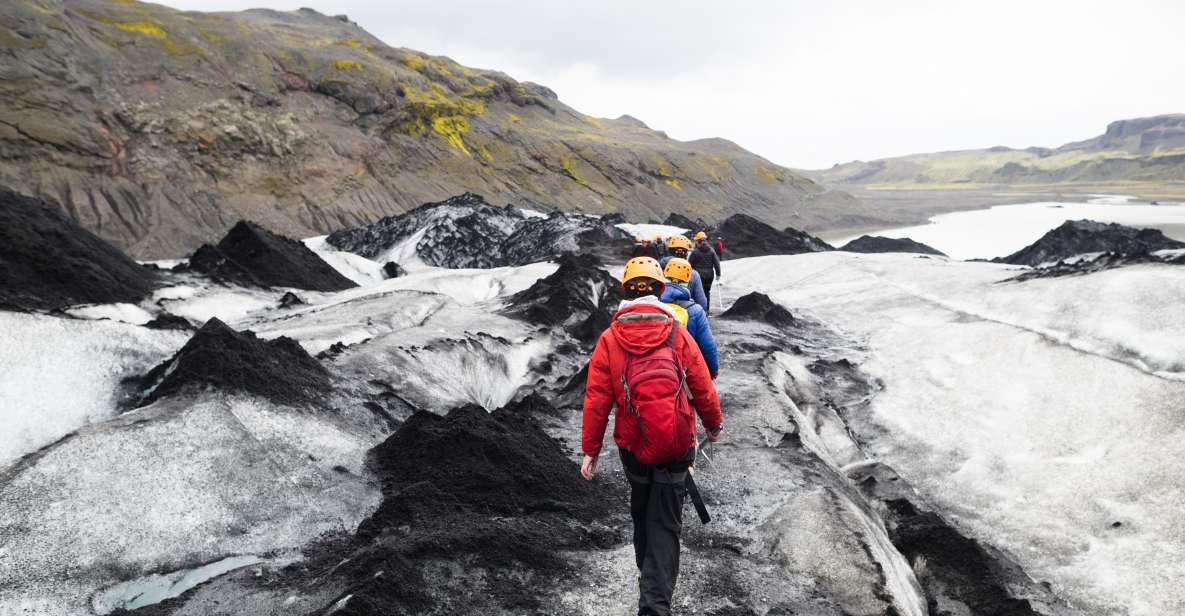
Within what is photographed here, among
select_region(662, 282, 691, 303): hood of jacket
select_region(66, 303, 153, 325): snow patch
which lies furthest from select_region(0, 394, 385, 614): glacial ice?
select_region(66, 303, 153, 325): snow patch

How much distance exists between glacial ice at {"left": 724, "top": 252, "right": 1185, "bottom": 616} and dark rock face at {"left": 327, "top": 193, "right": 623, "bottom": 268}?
48.3 ft

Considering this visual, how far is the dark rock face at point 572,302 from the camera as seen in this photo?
15.1 metres

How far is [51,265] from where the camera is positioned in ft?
37.9

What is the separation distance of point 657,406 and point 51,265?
39.1 feet

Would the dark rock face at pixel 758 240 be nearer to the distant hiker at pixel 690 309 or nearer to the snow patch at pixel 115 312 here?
the snow patch at pixel 115 312

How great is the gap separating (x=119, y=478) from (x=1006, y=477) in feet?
31.5

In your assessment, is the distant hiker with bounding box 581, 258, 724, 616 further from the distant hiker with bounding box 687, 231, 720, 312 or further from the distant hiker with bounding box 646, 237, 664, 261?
the distant hiker with bounding box 646, 237, 664, 261

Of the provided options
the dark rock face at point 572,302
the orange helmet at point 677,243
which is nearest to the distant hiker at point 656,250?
the dark rock face at point 572,302

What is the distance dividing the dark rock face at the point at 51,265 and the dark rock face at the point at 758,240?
929 inches

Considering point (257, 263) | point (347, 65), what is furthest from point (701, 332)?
point (347, 65)

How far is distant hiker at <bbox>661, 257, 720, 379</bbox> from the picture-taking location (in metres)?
5.53

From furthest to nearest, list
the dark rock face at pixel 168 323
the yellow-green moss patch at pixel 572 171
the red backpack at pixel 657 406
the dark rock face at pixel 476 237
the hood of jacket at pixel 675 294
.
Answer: the yellow-green moss patch at pixel 572 171 → the dark rock face at pixel 476 237 → the dark rock face at pixel 168 323 → the hood of jacket at pixel 675 294 → the red backpack at pixel 657 406

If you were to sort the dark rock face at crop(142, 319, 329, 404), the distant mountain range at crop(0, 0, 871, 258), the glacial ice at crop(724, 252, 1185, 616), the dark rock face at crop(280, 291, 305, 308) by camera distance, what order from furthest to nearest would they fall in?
the distant mountain range at crop(0, 0, 871, 258) < the dark rock face at crop(280, 291, 305, 308) < the dark rock face at crop(142, 319, 329, 404) < the glacial ice at crop(724, 252, 1185, 616)

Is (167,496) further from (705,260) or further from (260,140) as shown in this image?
(260,140)
